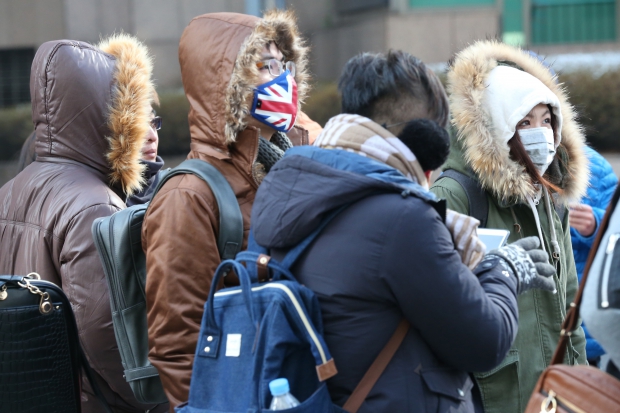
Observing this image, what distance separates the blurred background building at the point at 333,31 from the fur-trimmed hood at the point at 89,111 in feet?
25.3

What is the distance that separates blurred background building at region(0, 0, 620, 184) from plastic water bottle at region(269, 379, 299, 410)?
30.7ft

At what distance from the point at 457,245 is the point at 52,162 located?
6.76ft

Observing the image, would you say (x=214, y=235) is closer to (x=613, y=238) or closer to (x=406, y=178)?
(x=406, y=178)

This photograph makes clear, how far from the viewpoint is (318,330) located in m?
2.00

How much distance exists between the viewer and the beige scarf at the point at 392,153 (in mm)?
2062

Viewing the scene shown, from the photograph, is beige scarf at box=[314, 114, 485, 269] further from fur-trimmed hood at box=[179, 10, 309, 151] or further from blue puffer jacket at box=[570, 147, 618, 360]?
blue puffer jacket at box=[570, 147, 618, 360]

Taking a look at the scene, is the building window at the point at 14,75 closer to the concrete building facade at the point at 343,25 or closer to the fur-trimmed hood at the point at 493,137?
the concrete building facade at the point at 343,25

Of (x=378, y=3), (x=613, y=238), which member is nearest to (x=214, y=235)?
(x=613, y=238)

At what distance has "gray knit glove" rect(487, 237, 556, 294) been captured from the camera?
2.26 meters

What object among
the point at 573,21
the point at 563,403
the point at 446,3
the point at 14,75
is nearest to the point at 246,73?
the point at 563,403

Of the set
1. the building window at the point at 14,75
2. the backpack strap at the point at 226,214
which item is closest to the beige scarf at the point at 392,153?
the backpack strap at the point at 226,214

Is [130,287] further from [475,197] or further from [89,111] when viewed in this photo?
[475,197]

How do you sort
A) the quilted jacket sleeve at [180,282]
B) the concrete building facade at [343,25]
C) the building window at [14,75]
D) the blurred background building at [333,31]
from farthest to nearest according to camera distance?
1. the building window at [14,75]
2. the concrete building facade at [343,25]
3. the blurred background building at [333,31]
4. the quilted jacket sleeve at [180,282]

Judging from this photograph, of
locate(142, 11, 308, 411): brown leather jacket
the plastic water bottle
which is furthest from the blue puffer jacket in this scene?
the plastic water bottle
